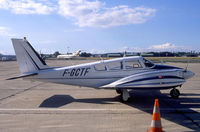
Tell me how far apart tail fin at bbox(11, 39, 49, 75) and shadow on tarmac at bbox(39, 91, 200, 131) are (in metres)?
1.76

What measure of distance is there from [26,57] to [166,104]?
706 cm

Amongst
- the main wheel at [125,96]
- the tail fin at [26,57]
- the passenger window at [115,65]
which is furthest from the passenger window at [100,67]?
the tail fin at [26,57]

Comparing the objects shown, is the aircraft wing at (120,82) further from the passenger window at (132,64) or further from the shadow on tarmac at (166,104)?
the shadow on tarmac at (166,104)

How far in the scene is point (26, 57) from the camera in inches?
328

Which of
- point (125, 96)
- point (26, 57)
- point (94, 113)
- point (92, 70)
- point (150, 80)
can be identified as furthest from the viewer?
point (26, 57)

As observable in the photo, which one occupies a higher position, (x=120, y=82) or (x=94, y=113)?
(x=120, y=82)

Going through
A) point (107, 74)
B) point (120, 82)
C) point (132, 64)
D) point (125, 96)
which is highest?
point (132, 64)

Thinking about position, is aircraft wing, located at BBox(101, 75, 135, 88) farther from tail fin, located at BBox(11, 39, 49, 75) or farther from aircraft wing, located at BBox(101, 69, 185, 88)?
tail fin, located at BBox(11, 39, 49, 75)

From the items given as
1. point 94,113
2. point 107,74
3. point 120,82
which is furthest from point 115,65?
point 94,113

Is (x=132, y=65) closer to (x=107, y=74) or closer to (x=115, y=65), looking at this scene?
(x=115, y=65)

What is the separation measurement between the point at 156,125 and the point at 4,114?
5.43 m

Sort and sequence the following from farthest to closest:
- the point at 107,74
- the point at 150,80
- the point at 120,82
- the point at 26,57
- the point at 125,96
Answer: the point at 26,57, the point at 107,74, the point at 125,96, the point at 120,82, the point at 150,80

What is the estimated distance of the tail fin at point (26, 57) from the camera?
321 inches

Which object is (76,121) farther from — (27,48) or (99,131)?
(27,48)
